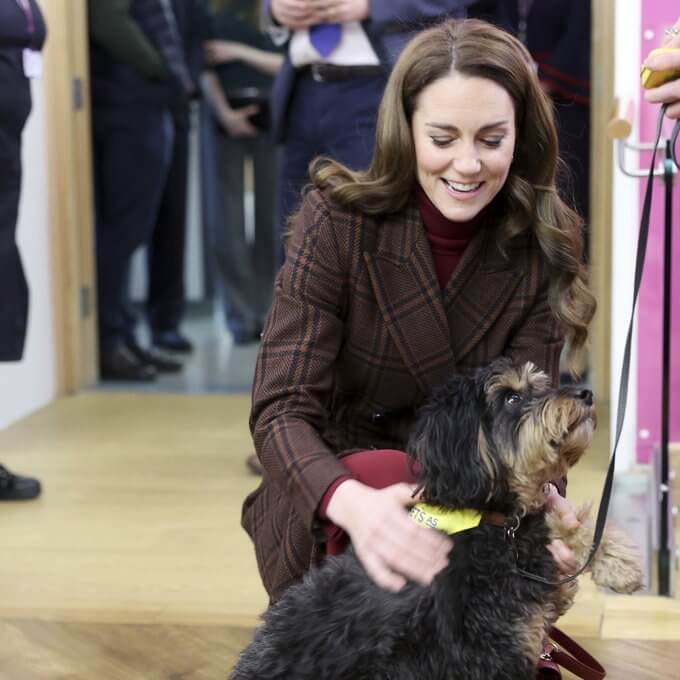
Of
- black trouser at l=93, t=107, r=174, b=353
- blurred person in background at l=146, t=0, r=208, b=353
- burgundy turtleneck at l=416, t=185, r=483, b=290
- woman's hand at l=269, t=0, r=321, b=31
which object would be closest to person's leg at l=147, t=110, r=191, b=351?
blurred person in background at l=146, t=0, r=208, b=353

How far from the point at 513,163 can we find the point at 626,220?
1362 millimetres

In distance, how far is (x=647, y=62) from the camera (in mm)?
1991

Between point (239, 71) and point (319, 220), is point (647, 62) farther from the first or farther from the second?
point (239, 71)

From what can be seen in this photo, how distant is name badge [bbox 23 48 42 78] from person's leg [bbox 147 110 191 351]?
6.53 ft

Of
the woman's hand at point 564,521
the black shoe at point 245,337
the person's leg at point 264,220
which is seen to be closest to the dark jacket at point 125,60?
the person's leg at point 264,220

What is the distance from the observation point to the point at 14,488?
11.2 ft

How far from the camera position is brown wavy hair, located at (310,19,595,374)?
6.30ft

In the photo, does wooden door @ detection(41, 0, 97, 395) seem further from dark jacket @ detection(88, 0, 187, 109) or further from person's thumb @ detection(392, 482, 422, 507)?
person's thumb @ detection(392, 482, 422, 507)

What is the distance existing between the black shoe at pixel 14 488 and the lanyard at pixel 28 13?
1.22m

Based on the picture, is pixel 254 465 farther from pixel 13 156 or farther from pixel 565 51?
pixel 565 51

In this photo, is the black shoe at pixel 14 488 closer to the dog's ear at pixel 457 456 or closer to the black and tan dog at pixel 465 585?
the black and tan dog at pixel 465 585

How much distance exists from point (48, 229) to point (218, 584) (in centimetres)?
220

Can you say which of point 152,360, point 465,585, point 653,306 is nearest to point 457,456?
point 465,585

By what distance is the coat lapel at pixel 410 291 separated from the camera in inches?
79.7
